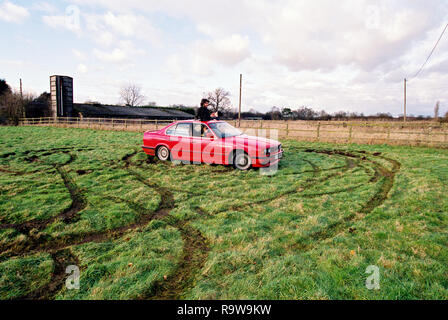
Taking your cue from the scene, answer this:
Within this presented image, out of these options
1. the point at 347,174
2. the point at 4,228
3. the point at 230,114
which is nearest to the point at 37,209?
the point at 4,228

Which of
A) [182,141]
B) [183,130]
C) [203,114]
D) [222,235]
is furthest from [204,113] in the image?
[222,235]

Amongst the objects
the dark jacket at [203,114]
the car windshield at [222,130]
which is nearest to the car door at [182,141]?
the dark jacket at [203,114]

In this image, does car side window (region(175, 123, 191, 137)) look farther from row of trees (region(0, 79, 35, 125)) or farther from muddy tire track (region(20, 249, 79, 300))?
row of trees (region(0, 79, 35, 125))

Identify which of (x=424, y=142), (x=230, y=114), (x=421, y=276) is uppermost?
(x=230, y=114)

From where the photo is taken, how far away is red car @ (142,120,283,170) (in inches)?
281

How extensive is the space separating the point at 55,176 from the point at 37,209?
2595 mm

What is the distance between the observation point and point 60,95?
34.9m

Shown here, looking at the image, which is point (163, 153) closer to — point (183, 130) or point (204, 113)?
point (183, 130)

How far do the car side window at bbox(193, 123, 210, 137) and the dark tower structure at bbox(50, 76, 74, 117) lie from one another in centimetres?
3558

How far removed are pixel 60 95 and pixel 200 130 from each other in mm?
36095

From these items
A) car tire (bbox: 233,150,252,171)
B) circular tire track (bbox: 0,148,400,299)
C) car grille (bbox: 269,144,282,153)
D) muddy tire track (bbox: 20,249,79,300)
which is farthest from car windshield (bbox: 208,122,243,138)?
muddy tire track (bbox: 20,249,79,300)

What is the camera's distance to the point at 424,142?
13539 mm
